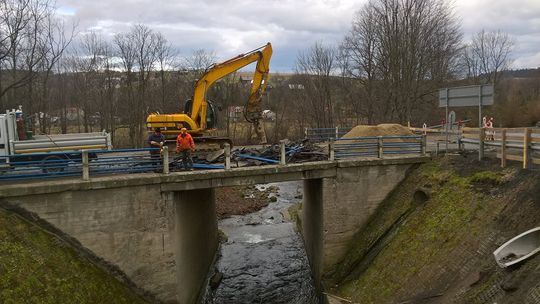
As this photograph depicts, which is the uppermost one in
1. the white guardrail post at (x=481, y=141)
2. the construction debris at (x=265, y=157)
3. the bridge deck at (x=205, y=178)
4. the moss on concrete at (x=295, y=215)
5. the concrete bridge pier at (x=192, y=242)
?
the white guardrail post at (x=481, y=141)

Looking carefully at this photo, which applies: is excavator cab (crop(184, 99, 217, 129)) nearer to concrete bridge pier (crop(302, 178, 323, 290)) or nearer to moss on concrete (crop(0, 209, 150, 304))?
concrete bridge pier (crop(302, 178, 323, 290))

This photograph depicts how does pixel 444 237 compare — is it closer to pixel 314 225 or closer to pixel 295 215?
pixel 314 225

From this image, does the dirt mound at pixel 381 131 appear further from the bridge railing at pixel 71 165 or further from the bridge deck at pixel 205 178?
the bridge railing at pixel 71 165

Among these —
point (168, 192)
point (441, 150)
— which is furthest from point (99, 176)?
point (441, 150)

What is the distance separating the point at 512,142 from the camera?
41.0ft

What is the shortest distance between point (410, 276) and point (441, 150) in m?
7.51

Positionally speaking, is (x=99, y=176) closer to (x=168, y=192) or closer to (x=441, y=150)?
(x=168, y=192)

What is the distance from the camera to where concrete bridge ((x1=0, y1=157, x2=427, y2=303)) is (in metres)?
11.9

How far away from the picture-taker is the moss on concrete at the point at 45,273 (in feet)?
31.8

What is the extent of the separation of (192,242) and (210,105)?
5971 millimetres

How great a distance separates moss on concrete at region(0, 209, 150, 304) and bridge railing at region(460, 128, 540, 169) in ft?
39.8

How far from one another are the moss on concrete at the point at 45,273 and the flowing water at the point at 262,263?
17.2ft

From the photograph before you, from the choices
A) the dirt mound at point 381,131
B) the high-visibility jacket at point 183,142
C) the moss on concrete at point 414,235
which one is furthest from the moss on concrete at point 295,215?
the high-visibility jacket at point 183,142

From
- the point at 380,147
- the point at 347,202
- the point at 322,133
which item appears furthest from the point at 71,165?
the point at 322,133
